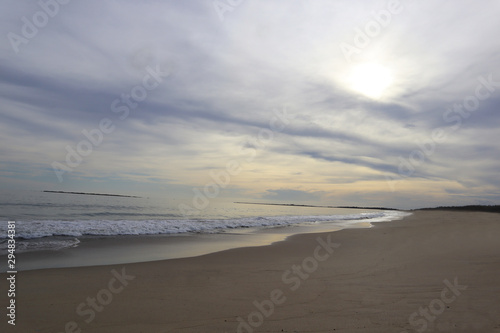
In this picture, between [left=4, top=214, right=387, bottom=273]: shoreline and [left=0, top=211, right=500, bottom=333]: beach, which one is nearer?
[left=0, top=211, right=500, bottom=333]: beach

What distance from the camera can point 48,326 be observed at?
4.39 meters

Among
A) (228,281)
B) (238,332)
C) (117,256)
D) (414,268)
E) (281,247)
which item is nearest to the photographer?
(238,332)

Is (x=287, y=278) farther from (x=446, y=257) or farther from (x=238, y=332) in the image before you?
(x=446, y=257)

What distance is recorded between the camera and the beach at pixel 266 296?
4.39 metres

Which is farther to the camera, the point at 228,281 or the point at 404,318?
the point at 228,281

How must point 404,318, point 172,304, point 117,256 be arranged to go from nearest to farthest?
1. point 404,318
2. point 172,304
3. point 117,256

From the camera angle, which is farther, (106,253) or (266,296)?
(106,253)

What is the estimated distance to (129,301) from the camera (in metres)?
5.42

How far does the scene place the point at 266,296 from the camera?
5.68m

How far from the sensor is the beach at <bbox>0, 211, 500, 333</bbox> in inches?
173

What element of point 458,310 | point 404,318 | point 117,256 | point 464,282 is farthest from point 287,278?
point 117,256

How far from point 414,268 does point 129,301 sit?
7.12 meters

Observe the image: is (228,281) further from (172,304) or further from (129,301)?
(129,301)

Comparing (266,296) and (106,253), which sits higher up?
(106,253)
